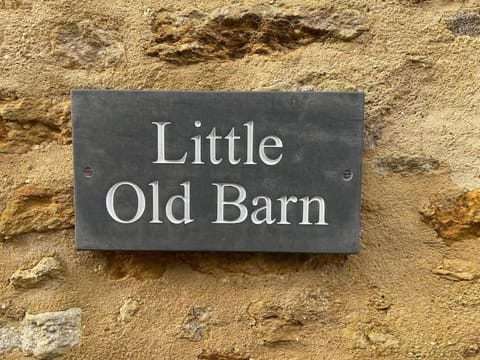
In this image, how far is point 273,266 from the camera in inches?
35.3

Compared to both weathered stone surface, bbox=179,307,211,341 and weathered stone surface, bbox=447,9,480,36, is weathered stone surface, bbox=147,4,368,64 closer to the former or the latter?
weathered stone surface, bbox=447,9,480,36

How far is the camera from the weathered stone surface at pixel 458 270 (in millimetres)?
878

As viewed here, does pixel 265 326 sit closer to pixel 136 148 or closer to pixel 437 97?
pixel 136 148

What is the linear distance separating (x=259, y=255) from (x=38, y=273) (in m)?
0.42

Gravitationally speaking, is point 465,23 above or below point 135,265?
above

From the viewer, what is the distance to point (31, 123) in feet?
2.92

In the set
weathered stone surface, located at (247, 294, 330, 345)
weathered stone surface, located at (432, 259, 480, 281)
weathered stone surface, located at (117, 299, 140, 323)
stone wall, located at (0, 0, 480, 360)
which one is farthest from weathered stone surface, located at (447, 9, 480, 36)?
weathered stone surface, located at (117, 299, 140, 323)

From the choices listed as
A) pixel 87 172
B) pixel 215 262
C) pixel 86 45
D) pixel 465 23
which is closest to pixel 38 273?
pixel 87 172

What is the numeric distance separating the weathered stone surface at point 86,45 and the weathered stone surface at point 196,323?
493 mm

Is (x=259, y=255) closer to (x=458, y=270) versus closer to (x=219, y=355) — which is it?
(x=219, y=355)

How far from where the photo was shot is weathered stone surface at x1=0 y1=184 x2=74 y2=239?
2.91 ft

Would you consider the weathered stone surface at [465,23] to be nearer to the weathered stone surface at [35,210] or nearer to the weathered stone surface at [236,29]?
the weathered stone surface at [236,29]

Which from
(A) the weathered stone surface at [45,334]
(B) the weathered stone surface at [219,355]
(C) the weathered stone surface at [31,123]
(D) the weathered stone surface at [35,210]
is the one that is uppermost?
(C) the weathered stone surface at [31,123]

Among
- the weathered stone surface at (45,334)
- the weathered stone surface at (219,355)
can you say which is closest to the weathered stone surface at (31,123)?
the weathered stone surface at (45,334)
